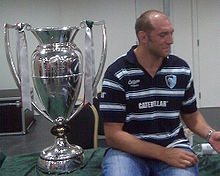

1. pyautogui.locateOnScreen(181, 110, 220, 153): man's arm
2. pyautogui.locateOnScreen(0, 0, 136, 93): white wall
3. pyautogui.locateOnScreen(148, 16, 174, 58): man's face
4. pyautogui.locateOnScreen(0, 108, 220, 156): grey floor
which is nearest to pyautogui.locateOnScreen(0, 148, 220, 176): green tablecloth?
pyautogui.locateOnScreen(181, 110, 220, 153): man's arm

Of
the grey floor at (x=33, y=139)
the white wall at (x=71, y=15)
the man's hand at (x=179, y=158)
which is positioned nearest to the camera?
the man's hand at (x=179, y=158)

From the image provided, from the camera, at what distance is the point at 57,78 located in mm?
1489

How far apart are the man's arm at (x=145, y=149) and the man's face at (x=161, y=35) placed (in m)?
0.37

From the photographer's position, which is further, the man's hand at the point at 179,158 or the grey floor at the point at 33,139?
the grey floor at the point at 33,139

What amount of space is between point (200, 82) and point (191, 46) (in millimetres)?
524

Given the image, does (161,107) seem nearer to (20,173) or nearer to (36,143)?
(20,173)

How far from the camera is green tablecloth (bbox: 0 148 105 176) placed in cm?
160

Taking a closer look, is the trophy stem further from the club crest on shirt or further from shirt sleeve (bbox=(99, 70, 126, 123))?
the club crest on shirt

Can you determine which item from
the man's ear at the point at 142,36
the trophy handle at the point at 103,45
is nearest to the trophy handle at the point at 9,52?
the trophy handle at the point at 103,45

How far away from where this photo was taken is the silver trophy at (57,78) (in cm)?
148

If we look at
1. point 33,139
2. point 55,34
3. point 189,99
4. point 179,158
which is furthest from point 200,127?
point 33,139

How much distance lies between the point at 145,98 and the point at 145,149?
0.73 feet

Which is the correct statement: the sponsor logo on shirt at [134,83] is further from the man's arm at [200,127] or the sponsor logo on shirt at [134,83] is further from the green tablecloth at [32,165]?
the green tablecloth at [32,165]

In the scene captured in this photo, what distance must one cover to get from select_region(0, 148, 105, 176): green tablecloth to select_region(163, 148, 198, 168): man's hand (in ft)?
1.12
